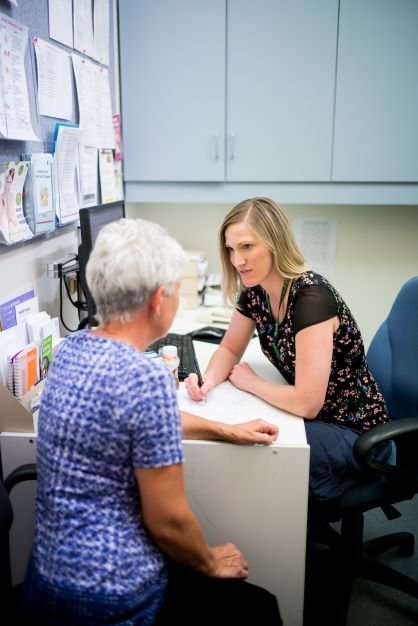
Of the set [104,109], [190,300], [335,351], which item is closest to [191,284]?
[190,300]

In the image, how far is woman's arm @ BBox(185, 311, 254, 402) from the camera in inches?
61.2

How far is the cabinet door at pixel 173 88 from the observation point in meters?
2.11

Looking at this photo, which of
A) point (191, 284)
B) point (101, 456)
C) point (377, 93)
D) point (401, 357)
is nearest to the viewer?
point (101, 456)

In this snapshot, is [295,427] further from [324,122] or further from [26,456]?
[324,122]

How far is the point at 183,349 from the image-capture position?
1766mm

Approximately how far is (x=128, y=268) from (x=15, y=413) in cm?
52

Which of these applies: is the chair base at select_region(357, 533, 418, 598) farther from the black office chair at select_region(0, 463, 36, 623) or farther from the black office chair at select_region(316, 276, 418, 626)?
the black office chair at select_region(0, 463, 36, 623)

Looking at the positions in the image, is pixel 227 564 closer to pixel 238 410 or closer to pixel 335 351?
pixel 238 410

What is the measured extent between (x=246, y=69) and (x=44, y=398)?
1.64 meters

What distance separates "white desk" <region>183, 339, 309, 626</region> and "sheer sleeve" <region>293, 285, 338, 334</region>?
250mm

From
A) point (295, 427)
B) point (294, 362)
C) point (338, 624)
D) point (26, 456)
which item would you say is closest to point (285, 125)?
point (294, 362)

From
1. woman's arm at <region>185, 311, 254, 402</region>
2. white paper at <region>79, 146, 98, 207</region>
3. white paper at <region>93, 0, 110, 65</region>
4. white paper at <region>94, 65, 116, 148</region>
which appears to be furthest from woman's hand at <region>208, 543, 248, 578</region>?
white paper at <region>93, 0, 110, 65</region>

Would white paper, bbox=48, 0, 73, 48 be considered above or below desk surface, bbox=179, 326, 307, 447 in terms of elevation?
above

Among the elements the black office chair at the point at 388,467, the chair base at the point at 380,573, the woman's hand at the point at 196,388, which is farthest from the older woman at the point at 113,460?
the chair base at the point at 380,573
